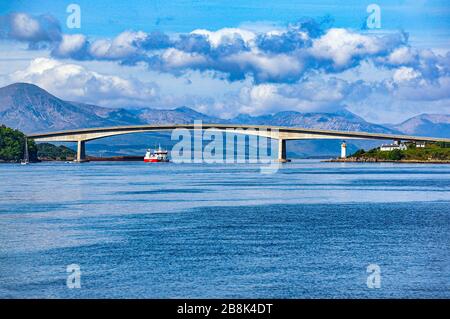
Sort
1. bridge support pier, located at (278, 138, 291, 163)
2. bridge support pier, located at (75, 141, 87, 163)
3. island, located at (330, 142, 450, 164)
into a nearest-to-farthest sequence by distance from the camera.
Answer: bridge support pier, located at (278, 138, 291, 163), island, located at (330, 142, 450, 164), bridge support pier, located at (75, 141, 87, 163)

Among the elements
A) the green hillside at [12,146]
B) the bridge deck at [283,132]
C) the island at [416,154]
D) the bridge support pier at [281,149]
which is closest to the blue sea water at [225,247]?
the bridge deck at [283,132]

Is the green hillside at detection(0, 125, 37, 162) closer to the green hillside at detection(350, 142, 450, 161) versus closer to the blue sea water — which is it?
the green hillside at detection(350, 142, 450, 161)

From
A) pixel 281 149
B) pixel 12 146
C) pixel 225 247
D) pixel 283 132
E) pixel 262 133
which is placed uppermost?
pixel 283 132

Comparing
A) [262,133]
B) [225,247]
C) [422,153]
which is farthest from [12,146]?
[225,247]

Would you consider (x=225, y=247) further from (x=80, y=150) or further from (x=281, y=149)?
(x=80, y=150)

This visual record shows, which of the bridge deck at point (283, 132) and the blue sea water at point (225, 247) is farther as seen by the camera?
the bridge deck at point (283, 132)

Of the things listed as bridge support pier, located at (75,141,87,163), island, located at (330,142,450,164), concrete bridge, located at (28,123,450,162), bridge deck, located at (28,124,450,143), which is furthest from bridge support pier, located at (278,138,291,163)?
bridge support pier, located at (75,141,87,163)

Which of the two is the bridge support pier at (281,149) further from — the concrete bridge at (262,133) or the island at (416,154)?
the island at (416,154)

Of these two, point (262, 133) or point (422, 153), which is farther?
point (422, 153)
